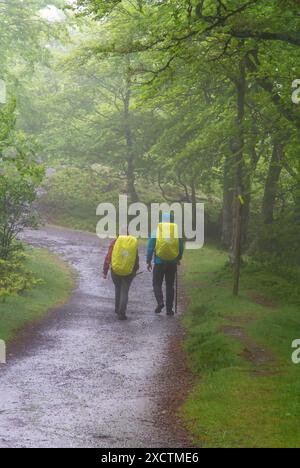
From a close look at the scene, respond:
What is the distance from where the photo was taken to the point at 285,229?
2292cm

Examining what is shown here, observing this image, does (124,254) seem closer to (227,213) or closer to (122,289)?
(122,289)

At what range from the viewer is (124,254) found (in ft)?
48.7

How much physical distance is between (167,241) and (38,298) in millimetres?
3828

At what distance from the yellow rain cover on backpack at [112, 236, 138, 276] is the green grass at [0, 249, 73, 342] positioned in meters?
2.04

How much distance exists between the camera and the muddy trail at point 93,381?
7711 millimetres

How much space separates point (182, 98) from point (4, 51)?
1241 centimetres

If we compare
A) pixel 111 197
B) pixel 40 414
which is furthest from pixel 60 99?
pixel 40 414

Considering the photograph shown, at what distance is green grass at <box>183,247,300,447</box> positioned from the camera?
306 inches

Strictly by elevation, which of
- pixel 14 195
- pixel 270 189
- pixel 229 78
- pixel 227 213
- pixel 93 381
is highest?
pixel 229 78

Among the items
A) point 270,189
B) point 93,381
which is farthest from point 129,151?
point 93,381

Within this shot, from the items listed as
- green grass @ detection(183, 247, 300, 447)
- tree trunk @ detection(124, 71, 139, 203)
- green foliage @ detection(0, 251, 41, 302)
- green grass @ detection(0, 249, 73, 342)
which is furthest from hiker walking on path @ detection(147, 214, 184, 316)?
tree trunk @ detection(124, 71, 139, 203)

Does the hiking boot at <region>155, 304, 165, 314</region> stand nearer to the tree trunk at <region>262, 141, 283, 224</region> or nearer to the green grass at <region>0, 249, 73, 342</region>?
the green grass at <region>0, 249, 73, 342</region>

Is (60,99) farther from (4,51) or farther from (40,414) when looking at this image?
(40,414)

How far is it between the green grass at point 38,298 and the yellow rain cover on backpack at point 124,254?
204cm
